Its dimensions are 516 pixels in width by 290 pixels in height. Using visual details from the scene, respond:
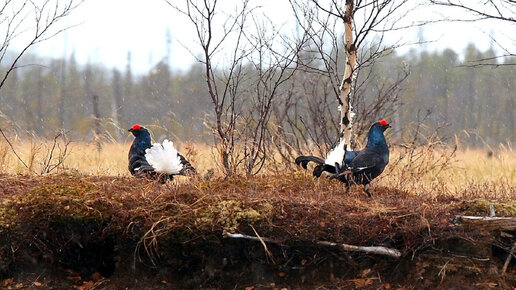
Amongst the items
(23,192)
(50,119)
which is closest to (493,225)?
(23,192)

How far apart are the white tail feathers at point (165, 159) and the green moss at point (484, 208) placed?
9.30ft

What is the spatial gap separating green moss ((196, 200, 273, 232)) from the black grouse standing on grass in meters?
1.34

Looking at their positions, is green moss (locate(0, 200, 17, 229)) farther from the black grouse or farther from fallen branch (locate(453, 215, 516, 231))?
fallen branch (locate(453, 215, 516, 231))

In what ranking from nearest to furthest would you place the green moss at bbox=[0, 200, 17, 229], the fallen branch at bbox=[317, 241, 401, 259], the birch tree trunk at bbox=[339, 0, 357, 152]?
the fallen branch at bbox=[317, 241, 401, 259] → the green moss at bbox=[0, 200, 17, 229] → the birch tree trunk at bbox=[339, 0, 357, 152]

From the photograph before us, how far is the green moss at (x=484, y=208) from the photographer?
16.1 feet

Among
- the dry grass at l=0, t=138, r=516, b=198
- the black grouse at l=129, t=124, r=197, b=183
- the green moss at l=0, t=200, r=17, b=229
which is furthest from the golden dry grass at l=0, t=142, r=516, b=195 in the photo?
the green moss at l=0, t=200, r=17, b=229

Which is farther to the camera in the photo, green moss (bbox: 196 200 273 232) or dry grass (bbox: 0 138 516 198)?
dry grass (bbox: 0 138 516 198)

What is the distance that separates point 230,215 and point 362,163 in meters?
1.70

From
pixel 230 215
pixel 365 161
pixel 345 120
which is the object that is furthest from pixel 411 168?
pixel 230 215

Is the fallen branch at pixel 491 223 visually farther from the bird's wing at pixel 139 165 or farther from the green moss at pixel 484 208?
the bird's wing at pixel 139 165

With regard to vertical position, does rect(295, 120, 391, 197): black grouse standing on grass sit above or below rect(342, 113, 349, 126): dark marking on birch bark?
below

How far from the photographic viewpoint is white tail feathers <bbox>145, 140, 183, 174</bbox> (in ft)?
21.2

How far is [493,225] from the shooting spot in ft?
15.0

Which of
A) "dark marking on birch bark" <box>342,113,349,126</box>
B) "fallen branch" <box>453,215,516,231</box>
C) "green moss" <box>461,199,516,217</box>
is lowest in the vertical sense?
"fallen branch" <box>453,215,516,231</box>
